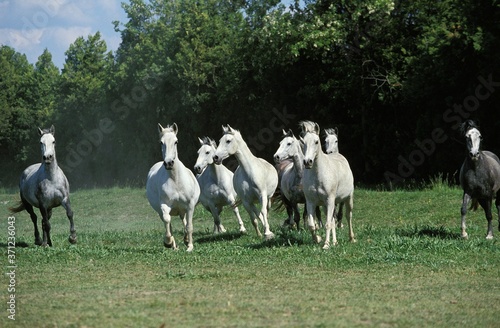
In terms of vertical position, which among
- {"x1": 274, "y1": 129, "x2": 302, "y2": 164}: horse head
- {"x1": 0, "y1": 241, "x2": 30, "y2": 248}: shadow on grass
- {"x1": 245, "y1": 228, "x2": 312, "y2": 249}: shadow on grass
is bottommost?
{"x1": 245, "y1": 228, "x2": 312, "y2": 249}: shadow on grass

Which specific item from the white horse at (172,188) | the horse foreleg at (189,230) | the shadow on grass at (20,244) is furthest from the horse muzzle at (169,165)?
the shadow on grass at (20,244)

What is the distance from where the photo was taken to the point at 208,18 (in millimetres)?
46500

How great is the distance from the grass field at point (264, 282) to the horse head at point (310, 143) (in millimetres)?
1544

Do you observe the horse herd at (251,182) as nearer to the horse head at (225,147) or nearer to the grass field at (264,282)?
the horse head at (225,147)

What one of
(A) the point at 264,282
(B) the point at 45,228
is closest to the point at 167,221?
(B) the point at 45,228

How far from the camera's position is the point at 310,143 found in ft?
48.0

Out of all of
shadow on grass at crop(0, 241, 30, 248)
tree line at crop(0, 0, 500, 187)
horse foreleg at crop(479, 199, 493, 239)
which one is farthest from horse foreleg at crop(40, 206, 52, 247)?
tree line at crop(0, 0, 500, 187)

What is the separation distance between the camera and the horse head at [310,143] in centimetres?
1435

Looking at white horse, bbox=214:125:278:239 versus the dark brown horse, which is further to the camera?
white horse, bbox=214:125:278:239

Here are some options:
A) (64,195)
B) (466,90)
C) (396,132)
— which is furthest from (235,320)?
(396,132)

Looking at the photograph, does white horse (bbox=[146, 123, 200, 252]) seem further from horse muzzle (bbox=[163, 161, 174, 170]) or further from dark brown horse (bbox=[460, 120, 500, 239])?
dark brown horse (bbox=[460, 120, 500, 239])

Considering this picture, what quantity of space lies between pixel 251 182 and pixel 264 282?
20.3 feet

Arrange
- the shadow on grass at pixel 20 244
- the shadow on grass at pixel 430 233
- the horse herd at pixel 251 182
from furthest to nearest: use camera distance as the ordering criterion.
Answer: the shadow on grass at pixel 20 244, the shadow on grass at pixel 430 233, the horse herd at pixel 251 182

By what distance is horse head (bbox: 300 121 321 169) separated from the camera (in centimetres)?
1435
